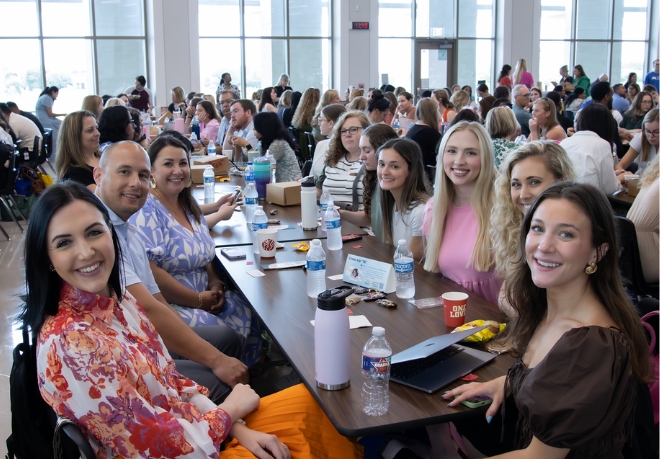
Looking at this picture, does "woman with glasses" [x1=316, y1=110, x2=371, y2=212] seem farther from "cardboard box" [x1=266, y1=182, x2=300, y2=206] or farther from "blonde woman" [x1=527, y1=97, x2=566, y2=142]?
"blonde woman" [x1=527, y1=97, x2=566, y2=142]

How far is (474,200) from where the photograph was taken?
264cm

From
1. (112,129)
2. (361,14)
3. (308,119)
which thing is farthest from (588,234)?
(361,14)

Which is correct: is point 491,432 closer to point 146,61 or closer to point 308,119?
point 308,119

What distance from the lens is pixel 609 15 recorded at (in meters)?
15.9

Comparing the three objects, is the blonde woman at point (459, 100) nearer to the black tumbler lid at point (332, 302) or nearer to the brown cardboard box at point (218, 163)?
the brown cardboard box at point (218, 163)

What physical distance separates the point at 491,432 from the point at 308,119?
6.15 metres

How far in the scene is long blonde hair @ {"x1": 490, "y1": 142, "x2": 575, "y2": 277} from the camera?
2326mm

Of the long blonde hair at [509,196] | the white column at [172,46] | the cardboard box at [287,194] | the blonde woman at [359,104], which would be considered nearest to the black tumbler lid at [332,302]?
the long blonde hair at [509,196]

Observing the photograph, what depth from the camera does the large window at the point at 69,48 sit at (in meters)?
12.8

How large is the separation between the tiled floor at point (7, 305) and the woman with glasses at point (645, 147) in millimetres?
4127

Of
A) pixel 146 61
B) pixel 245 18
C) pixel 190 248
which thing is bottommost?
pixel 190 248

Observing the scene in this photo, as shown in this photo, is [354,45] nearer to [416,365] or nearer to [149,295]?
[149,295]

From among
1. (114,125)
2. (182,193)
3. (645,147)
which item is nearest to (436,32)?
(645,147)

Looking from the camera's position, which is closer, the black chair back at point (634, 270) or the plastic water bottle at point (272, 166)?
the black chair back at point (634, 270)
